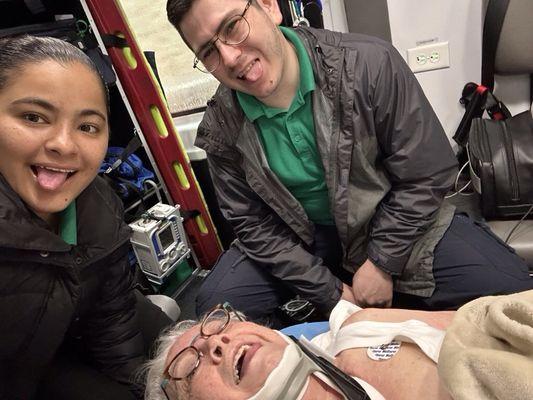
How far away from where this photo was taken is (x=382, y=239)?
1.21 metres

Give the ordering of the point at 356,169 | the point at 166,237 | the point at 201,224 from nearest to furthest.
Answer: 1. the point at 356,169
2. the point at 166,237
3. the point at 201,224

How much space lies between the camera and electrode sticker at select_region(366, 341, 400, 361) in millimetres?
878

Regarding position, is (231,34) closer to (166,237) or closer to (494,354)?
(494,354)

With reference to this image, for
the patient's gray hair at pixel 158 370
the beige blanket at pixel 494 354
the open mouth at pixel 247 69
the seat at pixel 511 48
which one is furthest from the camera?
the seat at pixel 511 48

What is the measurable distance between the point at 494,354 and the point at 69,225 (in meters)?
0.97

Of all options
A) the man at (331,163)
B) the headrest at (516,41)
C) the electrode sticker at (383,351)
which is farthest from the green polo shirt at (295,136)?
the headrest at (516,41)

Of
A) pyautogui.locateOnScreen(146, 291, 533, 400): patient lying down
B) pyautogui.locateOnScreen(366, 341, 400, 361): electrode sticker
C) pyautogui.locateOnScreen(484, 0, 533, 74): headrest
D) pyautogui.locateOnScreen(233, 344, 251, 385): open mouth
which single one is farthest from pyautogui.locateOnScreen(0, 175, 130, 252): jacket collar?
pyautogui.locateOnScreen(484, 0, 533, 74): headrest

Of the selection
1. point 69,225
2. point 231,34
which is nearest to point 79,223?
point 69,225

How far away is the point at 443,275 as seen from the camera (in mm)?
1214

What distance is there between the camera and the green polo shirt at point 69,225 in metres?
1.00

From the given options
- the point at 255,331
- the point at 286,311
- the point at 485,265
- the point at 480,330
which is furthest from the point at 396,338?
the point at 286,311

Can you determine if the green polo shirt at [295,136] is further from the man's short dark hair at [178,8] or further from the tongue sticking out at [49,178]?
the tongue sticking out at [49,178]

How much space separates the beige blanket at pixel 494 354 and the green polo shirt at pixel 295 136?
0.66 m

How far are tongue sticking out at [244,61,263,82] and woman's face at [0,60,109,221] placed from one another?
0.40 meters
